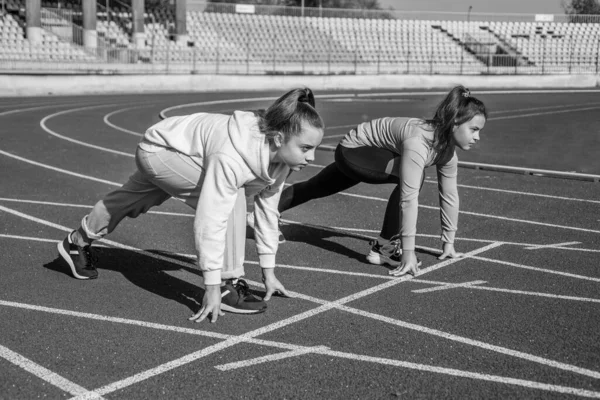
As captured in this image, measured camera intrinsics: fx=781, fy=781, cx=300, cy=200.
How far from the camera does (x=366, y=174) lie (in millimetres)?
6324

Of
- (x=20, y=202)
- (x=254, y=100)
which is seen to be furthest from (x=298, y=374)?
(x=254, y=100)

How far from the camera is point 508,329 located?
467 cm

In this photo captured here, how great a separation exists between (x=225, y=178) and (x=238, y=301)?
3.00ft

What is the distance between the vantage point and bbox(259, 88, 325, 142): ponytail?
4.41 metres

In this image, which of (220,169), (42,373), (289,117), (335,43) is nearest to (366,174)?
(289,117)

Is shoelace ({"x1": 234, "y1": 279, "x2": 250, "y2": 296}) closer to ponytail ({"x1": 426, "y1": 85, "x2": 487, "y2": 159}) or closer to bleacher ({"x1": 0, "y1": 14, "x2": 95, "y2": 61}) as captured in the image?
ponytail ({"x1": 426, "y1": 85, "x2": 487, "y2": 159})

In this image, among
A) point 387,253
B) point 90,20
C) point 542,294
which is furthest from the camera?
point 90,20

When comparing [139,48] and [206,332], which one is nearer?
[206,332]

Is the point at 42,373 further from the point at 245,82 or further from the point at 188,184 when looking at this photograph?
the point at 245,82

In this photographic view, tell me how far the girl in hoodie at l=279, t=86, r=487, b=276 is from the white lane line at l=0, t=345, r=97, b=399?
2.72 m

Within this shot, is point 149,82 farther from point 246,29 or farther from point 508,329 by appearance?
point 508,329

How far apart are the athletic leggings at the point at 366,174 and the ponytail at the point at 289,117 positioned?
1823 millimetres

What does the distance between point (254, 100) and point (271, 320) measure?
2120 centimetres

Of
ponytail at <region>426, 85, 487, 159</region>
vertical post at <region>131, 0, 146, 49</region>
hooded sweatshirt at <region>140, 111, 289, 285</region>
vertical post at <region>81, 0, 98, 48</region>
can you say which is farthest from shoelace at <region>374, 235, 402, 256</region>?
vertical post at <region>131, 0, 146, 49</region>
